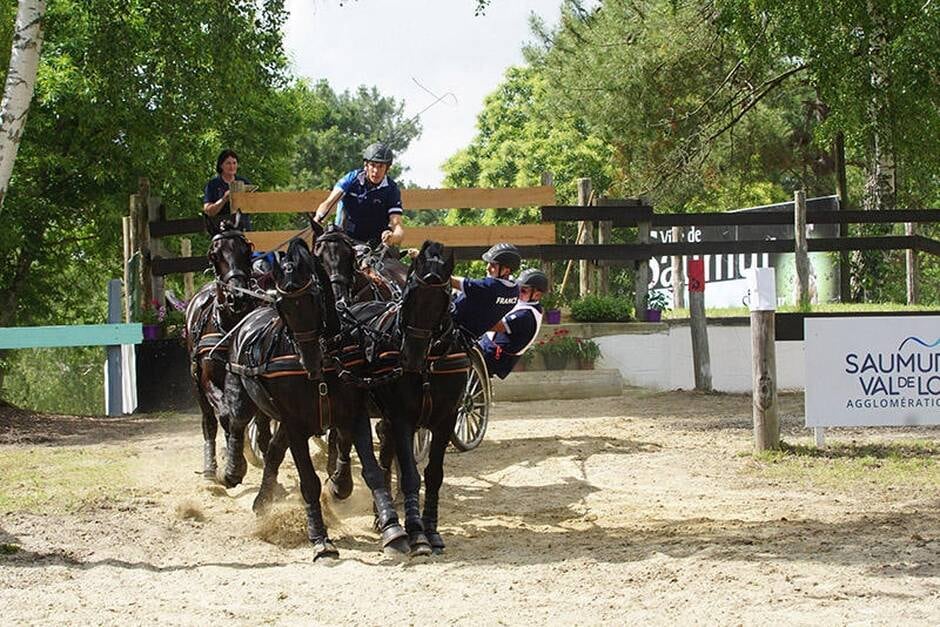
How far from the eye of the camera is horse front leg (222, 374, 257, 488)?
9.53 m

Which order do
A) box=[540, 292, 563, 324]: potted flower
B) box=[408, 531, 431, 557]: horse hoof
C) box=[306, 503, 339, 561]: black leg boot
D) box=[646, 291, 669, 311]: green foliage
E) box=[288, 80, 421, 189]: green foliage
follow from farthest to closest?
1. box=[288, 80, 421, 189]: green foliage
2. box=[646, 291, 669, 311]: green foliage
3. box=[540, 292, 563, 324]: potted flower
4. box=[306, 503, 339, 561]: black leg boot
5. box=[408, 531, 431, 557]: horse hoof

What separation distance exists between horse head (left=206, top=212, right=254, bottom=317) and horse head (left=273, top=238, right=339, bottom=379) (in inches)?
89.9

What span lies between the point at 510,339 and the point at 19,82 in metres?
4.58

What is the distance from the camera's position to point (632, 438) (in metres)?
13.1

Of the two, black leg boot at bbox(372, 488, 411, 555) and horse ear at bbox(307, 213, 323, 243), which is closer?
black leg boot at bbox(372, 488, 411, 555)

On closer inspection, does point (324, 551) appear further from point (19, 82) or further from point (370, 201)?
point (19, 82)

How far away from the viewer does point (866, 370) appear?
11711 millimetres

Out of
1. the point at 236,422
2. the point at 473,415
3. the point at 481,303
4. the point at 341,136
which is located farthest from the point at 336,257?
the point at 341,136

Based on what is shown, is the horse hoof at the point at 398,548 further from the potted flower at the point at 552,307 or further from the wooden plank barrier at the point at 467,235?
the potted flower at the point at 552,307

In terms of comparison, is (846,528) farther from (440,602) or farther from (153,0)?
(153,0)

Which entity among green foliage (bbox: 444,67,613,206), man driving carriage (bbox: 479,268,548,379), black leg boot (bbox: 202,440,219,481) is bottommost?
black leg boot (bbox: 202,440,219,481)

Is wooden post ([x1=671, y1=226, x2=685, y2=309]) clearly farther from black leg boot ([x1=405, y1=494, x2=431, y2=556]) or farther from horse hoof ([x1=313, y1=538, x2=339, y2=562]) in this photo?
horse hoof ([x1=313, y1=538, x2=339, y2=562])

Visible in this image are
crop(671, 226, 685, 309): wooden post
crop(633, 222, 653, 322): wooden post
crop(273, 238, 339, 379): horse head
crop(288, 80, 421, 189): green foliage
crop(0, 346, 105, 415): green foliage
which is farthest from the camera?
crop(288, 80, 421, 189): green foliage

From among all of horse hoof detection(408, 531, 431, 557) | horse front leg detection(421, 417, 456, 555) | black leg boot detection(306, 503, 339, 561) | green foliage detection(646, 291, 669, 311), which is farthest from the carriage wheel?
green foliage detection(646, 291, 669, 311)
